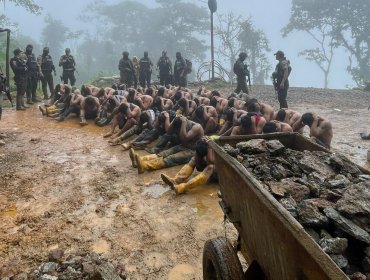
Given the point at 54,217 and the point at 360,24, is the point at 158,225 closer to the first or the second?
the point at 54,217

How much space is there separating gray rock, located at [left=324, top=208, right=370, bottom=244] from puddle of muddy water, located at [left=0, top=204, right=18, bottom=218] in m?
4.51

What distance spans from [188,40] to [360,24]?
16254 millimetres

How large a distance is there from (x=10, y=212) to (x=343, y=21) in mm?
29274

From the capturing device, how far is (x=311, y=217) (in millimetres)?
2334

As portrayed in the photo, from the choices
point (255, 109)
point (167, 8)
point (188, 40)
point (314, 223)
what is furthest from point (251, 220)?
point (167, 8)

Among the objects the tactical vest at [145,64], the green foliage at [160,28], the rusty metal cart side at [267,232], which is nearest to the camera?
the rusty metal cart side at [267,232]

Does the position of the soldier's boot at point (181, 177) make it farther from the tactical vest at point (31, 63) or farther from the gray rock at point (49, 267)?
the tactical vest at point (31, 63)

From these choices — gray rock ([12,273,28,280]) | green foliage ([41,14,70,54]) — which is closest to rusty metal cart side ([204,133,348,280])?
gray rock ([12,273,28,280])

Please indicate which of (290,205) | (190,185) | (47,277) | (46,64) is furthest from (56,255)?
(46,64)

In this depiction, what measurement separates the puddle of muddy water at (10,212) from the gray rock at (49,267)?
1.95 m

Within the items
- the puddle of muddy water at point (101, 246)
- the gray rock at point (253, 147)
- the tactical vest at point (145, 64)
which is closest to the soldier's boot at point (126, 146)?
the puddle of muddy water at point (101, 246)

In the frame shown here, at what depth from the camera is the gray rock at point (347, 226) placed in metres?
2.16

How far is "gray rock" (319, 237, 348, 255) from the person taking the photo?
205 centimetres

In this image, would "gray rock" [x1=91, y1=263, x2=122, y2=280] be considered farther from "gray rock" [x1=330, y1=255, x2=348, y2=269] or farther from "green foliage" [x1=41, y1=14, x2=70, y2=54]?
"green foliage" [x1=41, y1=14, x2=70, y2=54]
